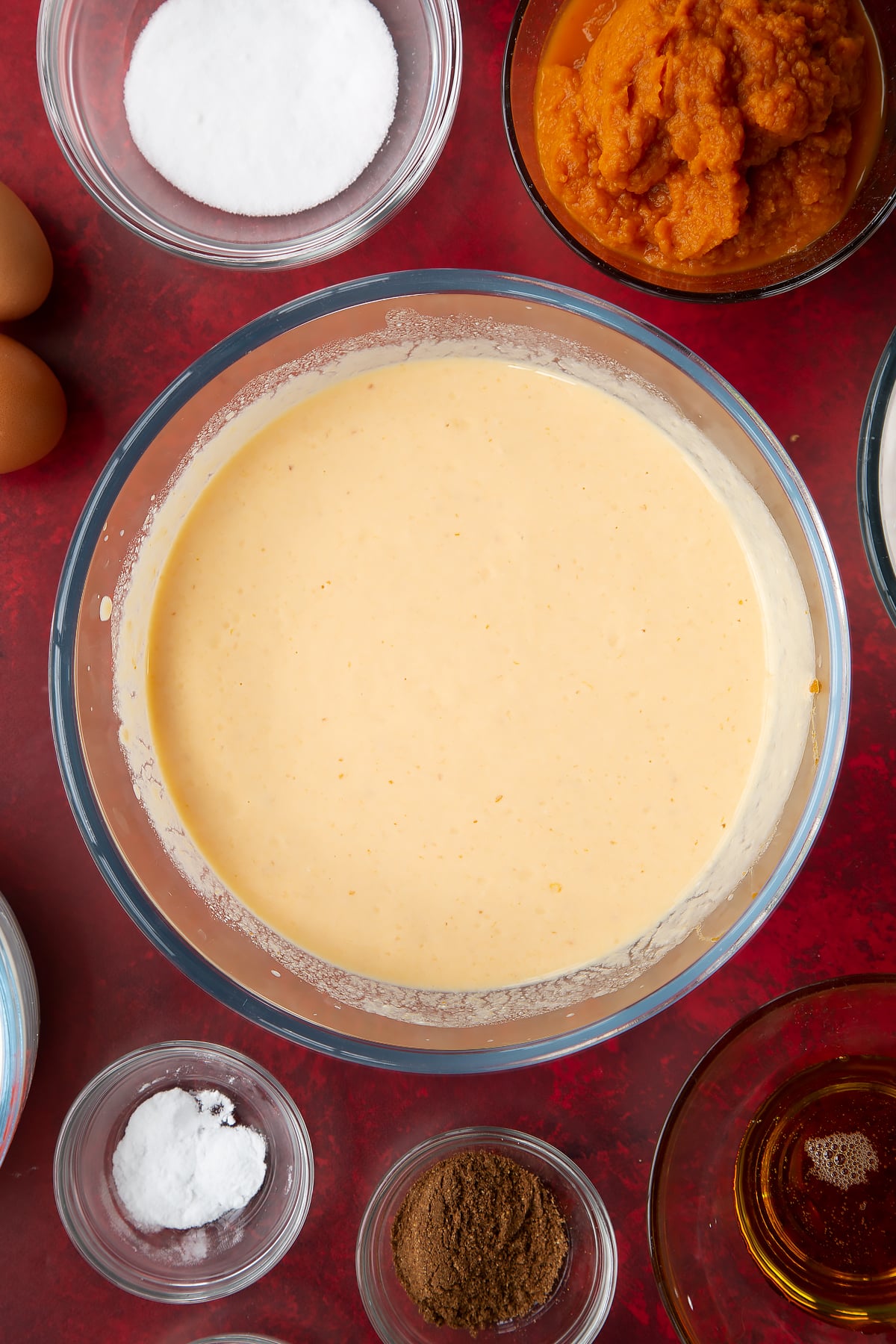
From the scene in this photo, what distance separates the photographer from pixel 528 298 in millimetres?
1490

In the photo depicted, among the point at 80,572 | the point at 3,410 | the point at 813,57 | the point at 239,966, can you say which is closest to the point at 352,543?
the point at 80,572

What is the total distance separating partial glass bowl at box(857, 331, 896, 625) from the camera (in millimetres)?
1469

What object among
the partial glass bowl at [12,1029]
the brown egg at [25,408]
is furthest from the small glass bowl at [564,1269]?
the brown egg at [25,408]

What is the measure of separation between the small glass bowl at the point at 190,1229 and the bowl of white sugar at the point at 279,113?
137cm

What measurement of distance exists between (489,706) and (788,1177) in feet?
2.95

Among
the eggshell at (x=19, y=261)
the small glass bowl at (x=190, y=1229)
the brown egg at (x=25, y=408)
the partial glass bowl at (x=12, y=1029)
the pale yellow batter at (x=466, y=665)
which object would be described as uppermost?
the eggshell at (x=19, y=261)

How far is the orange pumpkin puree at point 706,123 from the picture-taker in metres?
1.38

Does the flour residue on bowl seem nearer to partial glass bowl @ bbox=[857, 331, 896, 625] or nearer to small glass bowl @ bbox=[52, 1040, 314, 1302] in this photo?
partial glass bowl @ bbox=[857, 331, 896, 625]

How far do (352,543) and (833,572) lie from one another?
732 millimetres

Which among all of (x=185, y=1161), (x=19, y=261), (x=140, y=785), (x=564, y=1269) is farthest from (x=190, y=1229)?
(x=19, y=261)

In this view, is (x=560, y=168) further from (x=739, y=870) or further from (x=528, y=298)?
(x=739, y=870)

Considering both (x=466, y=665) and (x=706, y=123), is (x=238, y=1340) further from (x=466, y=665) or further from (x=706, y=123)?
(x=706, y=123)

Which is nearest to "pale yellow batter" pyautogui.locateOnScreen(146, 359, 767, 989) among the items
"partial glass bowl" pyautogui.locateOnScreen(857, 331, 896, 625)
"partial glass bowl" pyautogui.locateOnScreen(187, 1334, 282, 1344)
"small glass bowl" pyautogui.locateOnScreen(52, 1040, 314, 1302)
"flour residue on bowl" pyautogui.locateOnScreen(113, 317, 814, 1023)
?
"flour residue on bowl" pyautogui.locateOnScreen(113, 317, 814, 1023)

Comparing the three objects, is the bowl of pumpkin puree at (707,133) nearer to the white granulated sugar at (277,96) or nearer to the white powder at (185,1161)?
the white granulated sugar at (277,96)
